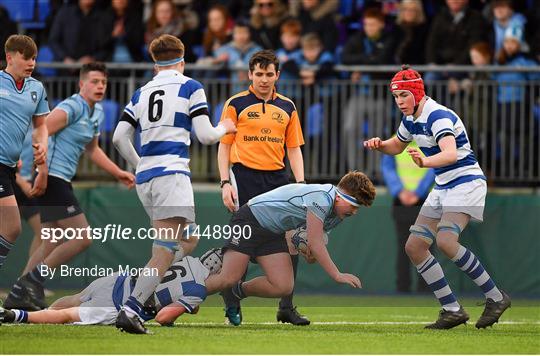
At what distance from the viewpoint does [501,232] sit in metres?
16.3

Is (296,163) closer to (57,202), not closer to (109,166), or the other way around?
(109,166)

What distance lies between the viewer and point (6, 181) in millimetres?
10703

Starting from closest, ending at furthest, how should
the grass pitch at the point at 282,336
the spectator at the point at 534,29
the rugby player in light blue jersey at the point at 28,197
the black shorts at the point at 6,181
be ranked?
the grass pitch at the point at 282,336 < the black shorts at the point at 6,181 < the rugby player in light blue jersey at the point at 28,197 < the spectator at the point at 534,29

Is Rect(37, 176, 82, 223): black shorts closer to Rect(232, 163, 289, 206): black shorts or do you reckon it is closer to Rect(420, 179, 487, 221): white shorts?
Rect(232, 163, 289, 206): black shorts

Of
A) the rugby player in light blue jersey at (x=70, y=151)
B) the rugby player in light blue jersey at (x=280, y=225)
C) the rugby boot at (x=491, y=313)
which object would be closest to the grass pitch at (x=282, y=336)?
the rugby boot at (x=491, y=313)

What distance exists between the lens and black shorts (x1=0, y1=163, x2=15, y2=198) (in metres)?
10.6

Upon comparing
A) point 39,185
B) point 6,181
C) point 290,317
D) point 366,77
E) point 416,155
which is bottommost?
point 290,317

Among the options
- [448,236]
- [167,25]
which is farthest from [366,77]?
[448,236]

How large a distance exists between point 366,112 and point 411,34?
1282 mm

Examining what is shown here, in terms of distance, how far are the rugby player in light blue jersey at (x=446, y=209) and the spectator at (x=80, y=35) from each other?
24.8ft

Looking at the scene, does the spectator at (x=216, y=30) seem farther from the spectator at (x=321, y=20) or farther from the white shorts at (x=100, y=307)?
the white shorts at (x=100, y=307)

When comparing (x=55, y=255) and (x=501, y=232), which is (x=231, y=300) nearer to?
(x=55, y=255)

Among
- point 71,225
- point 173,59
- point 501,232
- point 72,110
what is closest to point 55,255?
point 71,225

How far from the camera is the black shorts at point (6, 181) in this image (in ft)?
34.8
